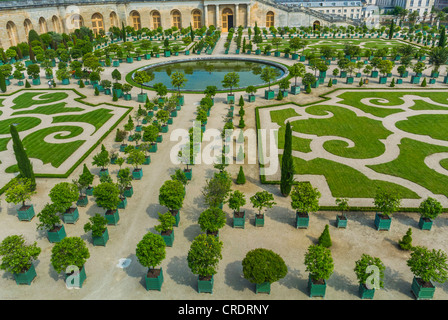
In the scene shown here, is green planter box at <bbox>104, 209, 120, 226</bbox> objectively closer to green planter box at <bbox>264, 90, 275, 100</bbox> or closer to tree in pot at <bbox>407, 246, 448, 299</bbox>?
tree in pot at <bbox>407, 246, 448, 299</bbox>

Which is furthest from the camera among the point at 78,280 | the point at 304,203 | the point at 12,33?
the point at 12,33

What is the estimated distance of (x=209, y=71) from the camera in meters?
70.2

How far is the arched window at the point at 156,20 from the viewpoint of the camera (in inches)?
4535

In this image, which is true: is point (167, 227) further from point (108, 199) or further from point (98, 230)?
point (108, 199)

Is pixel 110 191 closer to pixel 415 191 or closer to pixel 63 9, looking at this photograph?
pixel 415 191

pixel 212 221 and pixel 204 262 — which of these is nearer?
pixel 204 262

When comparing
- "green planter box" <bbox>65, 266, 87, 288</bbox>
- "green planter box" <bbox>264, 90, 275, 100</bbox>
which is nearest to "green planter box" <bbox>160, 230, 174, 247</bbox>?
"green planter box" <bbox>65, 266, 87, 288</bbox>

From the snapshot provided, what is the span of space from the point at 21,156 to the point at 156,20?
99.6 m

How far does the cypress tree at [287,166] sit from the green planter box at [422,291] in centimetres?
1143

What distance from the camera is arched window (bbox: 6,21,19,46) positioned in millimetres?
83938

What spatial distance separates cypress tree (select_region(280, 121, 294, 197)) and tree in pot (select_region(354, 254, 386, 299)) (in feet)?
32.6

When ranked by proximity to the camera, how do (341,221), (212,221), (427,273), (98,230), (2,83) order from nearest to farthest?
(427,273) → (98,230) → (212,221) → (341,221) → (2,83)

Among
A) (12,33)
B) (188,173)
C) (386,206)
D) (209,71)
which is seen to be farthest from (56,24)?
(386,206)

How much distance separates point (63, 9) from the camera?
338 feet
